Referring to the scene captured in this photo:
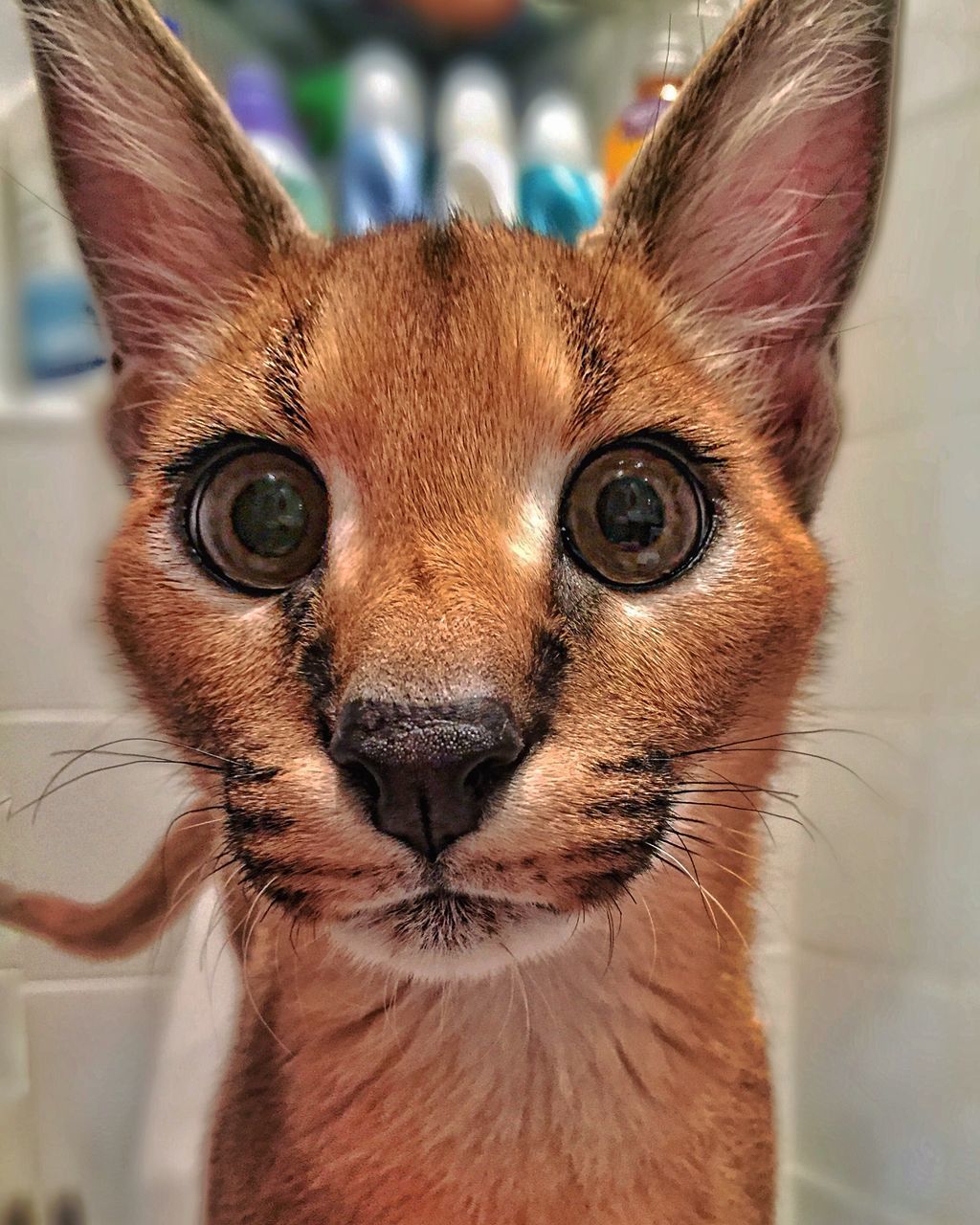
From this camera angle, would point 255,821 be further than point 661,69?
No

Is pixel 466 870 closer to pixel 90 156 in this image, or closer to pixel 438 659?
pixel 438 659

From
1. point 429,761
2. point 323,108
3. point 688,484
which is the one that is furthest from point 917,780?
point 323,108

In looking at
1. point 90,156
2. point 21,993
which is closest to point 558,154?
point 90,156

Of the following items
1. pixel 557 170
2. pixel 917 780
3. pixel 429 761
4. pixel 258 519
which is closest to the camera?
pixel 429 761

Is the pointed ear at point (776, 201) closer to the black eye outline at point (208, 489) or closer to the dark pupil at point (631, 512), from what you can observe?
the dark pupil at point (631, 512)

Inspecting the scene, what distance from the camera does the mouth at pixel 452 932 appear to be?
39 centimetres

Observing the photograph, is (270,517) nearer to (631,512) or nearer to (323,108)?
(631,512)

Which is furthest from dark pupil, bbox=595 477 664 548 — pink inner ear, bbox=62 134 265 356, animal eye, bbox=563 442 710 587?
pink inner ear, bbox=62 134 265 356

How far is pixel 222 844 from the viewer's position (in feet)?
1.51

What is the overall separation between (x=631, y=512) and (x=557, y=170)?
0.78 ft

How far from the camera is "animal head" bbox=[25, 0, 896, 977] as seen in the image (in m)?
0.38

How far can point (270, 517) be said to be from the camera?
0.46 metres

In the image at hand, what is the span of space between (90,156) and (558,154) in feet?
0.85

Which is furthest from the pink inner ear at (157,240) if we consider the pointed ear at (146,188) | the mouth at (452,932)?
the mouth at (452,932)
